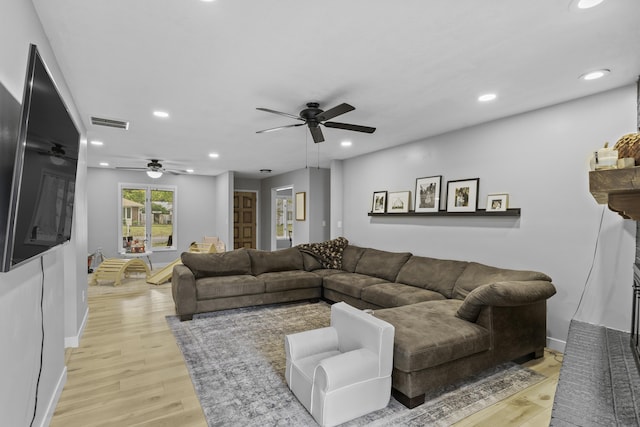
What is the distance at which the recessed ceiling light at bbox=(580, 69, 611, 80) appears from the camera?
100 inches

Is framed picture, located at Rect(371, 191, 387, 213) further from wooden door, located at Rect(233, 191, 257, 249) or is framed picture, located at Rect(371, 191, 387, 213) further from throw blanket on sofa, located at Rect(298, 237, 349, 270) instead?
wooden door, located at Rect(233, 191, 257, 249)

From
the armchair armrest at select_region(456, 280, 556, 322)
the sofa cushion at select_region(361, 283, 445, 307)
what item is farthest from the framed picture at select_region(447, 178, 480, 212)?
the armchair armrest at select_region(456, 280, 556, 322)

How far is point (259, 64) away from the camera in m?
2.47

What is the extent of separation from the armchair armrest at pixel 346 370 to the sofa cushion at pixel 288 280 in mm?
2669

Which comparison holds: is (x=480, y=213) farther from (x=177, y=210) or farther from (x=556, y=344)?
(x=177, y=210)

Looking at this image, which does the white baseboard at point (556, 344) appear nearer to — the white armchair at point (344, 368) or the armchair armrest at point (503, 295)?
the armchair armrest at point (503, 295)

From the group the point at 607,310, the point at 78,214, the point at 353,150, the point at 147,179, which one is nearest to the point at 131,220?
the point at 147,179

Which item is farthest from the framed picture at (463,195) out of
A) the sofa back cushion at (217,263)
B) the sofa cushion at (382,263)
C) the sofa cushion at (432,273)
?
the sofa back cushion at (217,263)

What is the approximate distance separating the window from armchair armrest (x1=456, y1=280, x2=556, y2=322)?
7.43 meters

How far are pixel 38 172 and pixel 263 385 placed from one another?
81.6 inches

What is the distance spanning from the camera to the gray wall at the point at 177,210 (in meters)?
7.69

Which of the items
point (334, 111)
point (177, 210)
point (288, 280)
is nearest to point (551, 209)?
point (334, 111)

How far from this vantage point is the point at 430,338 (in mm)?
2408

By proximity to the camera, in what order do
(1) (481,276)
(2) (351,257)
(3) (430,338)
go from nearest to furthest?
(3) (430,338), (1) (481,276), (2) (351,257)
